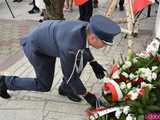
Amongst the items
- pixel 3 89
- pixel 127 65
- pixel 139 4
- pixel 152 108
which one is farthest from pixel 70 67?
pixel 139 4

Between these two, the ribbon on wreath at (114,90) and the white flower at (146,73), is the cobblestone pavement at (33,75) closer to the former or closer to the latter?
the ribbon on wreath at (114,90)

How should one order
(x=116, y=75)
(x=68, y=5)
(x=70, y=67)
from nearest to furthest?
(x=70, y=67)
(x=116, y=75)
(x=68, y=5)

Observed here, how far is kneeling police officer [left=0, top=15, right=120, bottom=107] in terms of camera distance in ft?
13.8

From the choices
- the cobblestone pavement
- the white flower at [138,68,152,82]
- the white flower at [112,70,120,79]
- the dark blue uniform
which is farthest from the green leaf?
the cobblestone pavement

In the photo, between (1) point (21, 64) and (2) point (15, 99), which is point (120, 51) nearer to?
(1) point (21, 64)

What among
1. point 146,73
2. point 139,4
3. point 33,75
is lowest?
point 33,75

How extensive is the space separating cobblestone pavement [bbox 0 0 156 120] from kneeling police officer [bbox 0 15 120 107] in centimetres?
19

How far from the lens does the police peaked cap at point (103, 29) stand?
13.4 feet

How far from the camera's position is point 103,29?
4129 millimetres

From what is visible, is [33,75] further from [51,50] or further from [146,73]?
[146,73]

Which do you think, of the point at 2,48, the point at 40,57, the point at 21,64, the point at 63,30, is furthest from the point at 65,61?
the point at 2,48

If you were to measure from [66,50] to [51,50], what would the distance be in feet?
1.57

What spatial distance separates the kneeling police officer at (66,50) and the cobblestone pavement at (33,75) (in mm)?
193

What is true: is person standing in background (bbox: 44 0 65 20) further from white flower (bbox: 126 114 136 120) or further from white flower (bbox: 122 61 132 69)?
white flower (bbox: 126 114 136 120)
